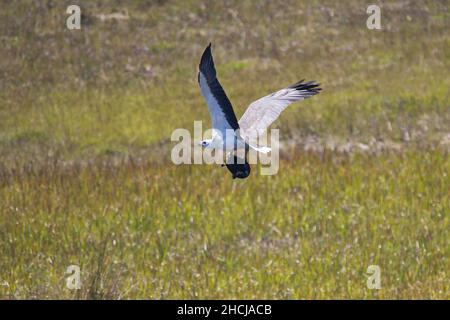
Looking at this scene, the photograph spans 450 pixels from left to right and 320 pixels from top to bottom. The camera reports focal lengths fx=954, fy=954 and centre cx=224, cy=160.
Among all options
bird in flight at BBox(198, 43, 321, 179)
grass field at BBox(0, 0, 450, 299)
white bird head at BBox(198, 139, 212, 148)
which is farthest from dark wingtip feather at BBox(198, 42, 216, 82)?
grass field at BBox(0, 0, 450, 299)

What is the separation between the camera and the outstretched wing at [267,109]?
546cm

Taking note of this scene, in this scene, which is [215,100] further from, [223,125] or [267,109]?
[267,109]

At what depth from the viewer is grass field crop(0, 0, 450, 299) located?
1130cm

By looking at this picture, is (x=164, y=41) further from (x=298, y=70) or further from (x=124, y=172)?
(x=124, y=172)

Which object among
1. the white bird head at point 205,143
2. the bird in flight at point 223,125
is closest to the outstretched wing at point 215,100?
Result: the bird in flight at point 223,125

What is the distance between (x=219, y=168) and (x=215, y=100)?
31.5 ft

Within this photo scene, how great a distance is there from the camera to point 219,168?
14664 mm

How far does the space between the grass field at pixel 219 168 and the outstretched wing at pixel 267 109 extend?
171 inches

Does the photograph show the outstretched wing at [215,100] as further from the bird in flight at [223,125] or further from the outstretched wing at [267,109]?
the outstretched wing at [267,109]

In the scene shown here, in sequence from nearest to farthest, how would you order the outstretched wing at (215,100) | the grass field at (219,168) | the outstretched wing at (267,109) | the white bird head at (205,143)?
1. the white bird head at (205,143)
2. the outstretched wing at (215,100)
3. the outstretched wing at (267,109)
4. the grass field at (219,168)

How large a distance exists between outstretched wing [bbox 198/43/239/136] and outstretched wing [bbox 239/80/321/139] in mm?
197

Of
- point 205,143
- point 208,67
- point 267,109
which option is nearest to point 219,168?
point 267,109
